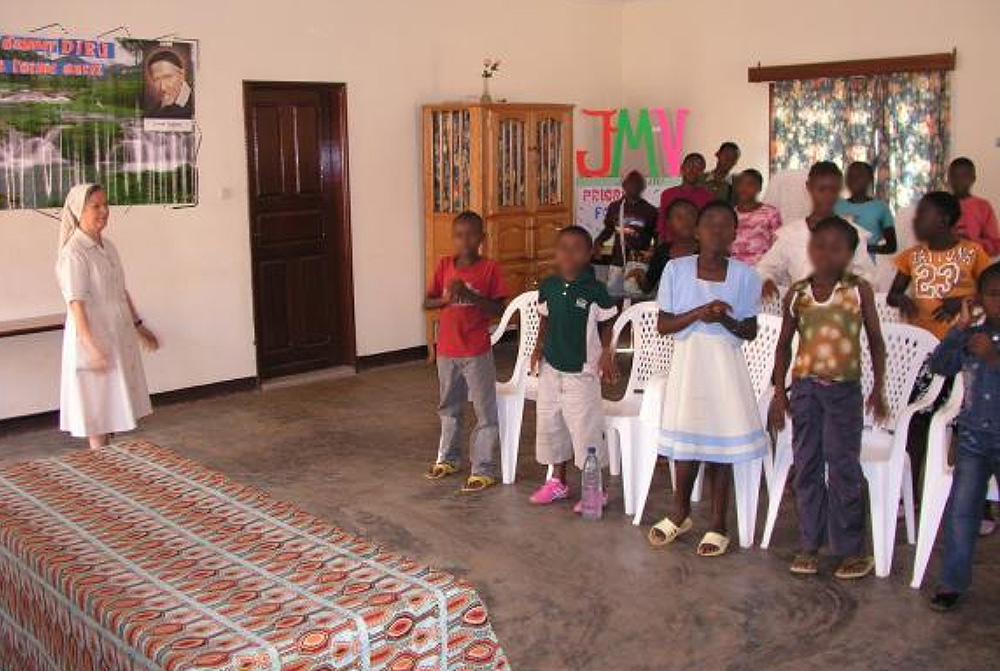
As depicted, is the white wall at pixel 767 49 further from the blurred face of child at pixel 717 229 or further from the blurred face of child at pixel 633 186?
the blurred face of child at pixel 717 229

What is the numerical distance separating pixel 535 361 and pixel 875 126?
4966 millimetres

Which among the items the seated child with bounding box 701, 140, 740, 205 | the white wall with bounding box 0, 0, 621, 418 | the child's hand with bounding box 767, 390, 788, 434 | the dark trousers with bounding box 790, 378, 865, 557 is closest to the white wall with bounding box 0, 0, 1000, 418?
the white wall with bounding box 0, 0, 621, 418

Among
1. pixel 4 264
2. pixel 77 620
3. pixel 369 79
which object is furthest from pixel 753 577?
pixel 369 79

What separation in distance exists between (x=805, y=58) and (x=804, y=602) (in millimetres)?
6233

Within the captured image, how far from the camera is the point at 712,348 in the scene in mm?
4242

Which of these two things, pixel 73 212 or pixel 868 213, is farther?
pixel 868 213

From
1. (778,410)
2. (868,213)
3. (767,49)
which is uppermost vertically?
(767,49)

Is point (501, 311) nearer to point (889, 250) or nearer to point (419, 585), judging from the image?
point (889, 250)

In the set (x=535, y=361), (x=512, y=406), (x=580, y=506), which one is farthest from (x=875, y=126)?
(x=580, y=506)

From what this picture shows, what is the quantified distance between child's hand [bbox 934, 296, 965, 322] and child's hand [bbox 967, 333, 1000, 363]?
2.85ft

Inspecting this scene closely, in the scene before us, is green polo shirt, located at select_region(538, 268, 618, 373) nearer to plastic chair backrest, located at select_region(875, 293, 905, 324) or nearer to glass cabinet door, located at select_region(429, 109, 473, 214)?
plastic chair backrest, located at select_region(875, 293, 905, 324)

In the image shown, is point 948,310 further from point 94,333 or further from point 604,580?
point 94,333

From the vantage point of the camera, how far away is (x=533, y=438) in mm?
6383

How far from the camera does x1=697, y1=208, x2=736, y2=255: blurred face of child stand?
416cm
